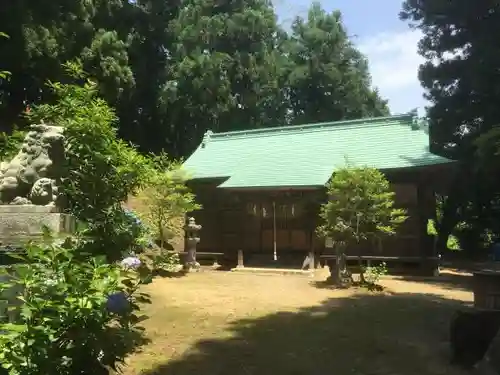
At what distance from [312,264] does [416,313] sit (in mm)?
6839

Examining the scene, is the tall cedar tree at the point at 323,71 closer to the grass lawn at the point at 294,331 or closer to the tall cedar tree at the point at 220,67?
the tall cedar tree at the point at 220,67

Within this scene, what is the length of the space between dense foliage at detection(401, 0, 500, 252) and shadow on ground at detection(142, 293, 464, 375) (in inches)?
355

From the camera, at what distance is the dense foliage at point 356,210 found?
42.3 ft

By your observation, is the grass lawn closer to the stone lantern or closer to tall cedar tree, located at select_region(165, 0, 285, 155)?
the stone lantern

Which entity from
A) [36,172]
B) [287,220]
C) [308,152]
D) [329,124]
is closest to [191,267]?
[287,220]

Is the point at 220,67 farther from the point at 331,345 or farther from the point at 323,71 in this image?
the point at 331,345

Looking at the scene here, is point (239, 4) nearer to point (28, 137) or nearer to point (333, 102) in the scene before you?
point (333, 102)

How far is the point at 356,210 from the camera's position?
13.0 metres

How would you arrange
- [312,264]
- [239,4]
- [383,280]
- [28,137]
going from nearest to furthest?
[28,137] < [383,280] < [312,264] < [239,4]

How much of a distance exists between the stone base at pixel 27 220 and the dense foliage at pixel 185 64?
42.3 feet

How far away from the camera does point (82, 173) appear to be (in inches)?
252

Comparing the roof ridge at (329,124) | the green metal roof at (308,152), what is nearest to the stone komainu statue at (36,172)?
the green metal roof at (308,152)

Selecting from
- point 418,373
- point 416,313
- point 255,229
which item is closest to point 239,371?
point 418,373

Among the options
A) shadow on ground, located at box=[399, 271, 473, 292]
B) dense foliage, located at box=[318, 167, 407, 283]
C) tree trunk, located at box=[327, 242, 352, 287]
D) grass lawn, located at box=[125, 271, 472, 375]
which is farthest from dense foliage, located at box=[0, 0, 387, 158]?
shadow on ground, located at box=[399, 271, 473, 292]
